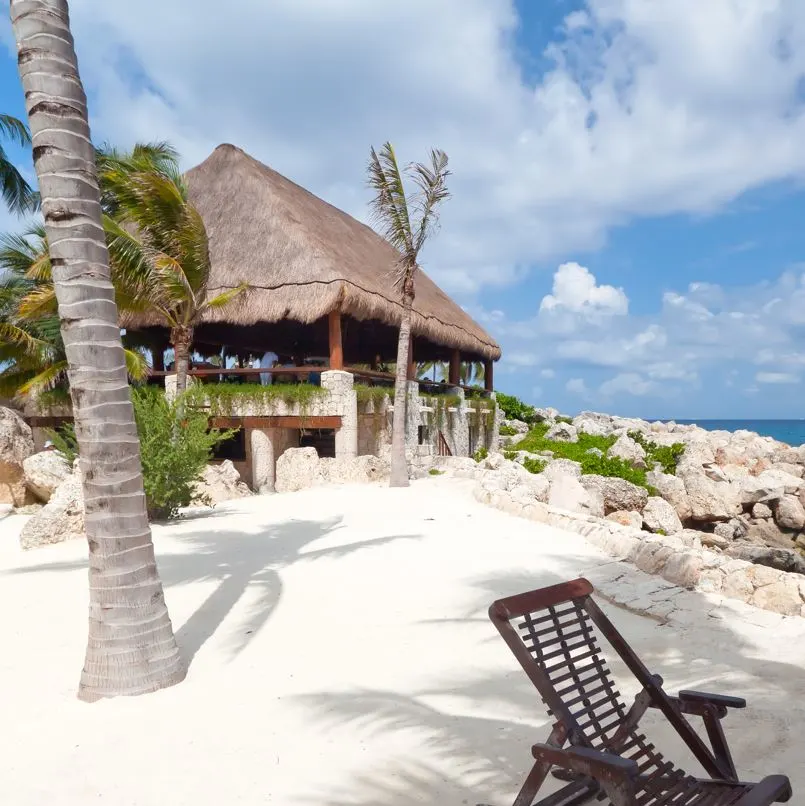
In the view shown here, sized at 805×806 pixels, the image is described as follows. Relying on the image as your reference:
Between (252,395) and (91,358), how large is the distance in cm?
1098

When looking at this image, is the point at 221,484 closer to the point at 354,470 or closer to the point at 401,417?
the point at 354,470

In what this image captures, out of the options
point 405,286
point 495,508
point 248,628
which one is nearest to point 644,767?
point 248,628

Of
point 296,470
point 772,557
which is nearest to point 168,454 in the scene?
point 296,470

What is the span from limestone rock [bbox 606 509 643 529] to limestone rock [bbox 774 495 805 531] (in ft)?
16.5

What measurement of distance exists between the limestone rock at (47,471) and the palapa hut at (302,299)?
13.4 ft

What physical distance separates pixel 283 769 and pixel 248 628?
217cm

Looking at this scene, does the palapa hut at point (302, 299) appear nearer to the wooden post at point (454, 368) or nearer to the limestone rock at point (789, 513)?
the wooden post at point (454, 368)

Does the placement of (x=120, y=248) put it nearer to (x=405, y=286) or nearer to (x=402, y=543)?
(x=405, y=286)

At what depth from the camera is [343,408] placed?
1481cm

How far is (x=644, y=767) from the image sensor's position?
2.63m

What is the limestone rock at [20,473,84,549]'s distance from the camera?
8.50 metres

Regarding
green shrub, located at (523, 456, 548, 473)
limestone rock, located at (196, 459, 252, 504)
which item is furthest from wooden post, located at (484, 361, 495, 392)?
limestone rock, located at (196, 459, 252, 504)

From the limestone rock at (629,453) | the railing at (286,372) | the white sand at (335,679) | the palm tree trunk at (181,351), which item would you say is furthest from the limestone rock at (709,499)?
the palm tree trunk at (181,351)

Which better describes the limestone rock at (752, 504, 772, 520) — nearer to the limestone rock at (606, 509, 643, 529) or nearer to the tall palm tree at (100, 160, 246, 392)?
the limestone rock at (606, 509, 643, 529)
